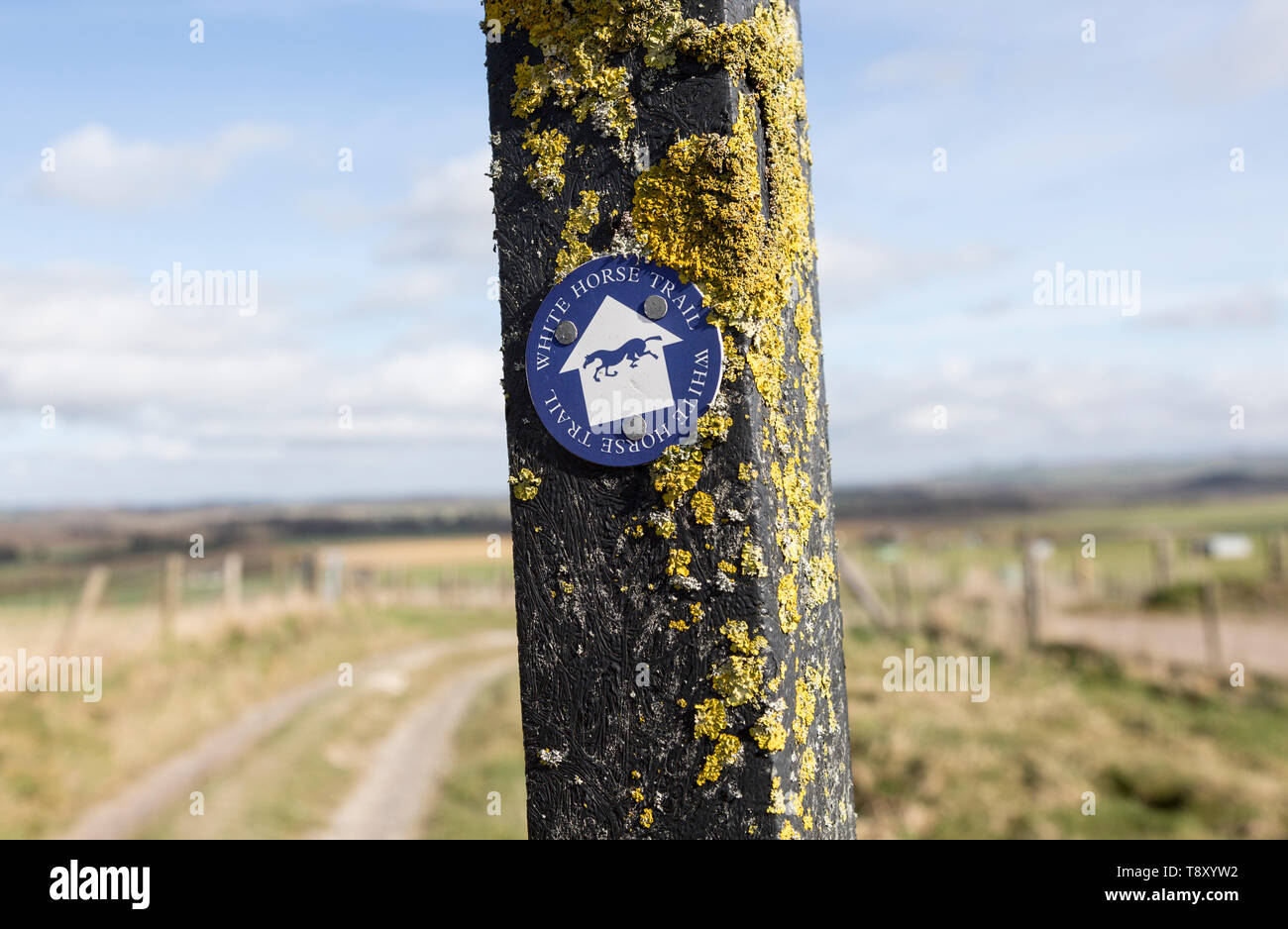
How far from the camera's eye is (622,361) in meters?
1.75

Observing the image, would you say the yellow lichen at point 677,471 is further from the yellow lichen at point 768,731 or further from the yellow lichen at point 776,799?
the yellow lichen at point 776,799

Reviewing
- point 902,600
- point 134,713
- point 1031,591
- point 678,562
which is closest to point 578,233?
point 678,562

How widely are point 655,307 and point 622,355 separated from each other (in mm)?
111

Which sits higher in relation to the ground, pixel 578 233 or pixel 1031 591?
pixel 578 233

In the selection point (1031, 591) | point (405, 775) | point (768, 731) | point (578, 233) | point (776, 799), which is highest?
point (578, 233)

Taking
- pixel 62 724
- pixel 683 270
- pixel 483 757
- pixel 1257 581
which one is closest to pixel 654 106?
pixel 683 270

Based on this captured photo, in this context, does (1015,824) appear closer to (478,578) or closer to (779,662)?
(779,662)

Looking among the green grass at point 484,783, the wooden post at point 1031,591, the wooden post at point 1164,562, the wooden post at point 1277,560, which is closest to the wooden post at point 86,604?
the green grass at point 484,783

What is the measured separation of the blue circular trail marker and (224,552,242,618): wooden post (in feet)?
60.2

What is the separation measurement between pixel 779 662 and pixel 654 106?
3.59 feet

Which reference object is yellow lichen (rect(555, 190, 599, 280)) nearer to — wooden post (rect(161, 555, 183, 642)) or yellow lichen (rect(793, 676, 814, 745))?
yellow lichen (rect(793, 676, 814, 745))

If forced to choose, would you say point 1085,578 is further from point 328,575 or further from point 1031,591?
point 328,575

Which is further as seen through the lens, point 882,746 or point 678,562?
point 882,746

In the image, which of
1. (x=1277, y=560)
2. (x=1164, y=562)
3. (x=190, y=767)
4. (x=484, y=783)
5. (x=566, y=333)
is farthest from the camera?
(x=1277, y=560)
